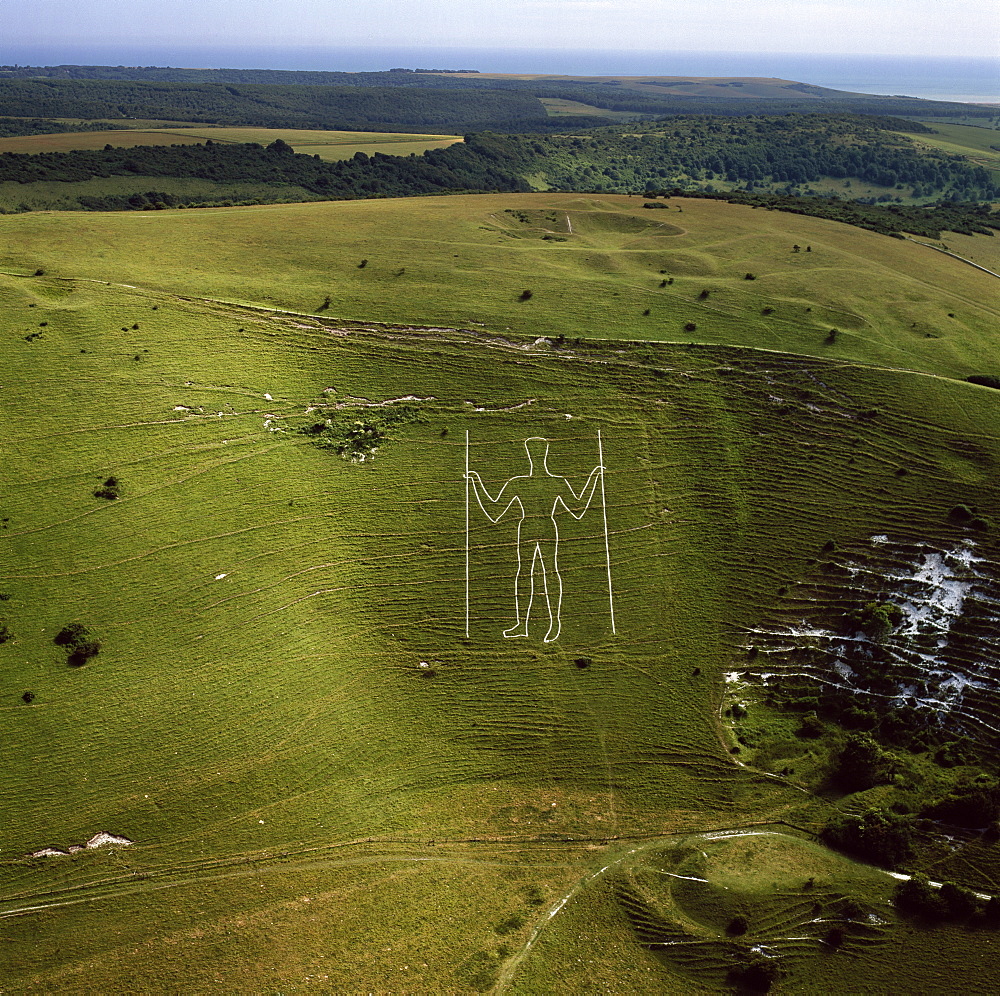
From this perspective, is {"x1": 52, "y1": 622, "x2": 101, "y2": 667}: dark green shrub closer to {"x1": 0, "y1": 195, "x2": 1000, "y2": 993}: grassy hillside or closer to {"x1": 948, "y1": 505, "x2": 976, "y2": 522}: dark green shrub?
{"x1": 0, "y1": 195, "x2": 1000, "y2": 993}: grassy hillside


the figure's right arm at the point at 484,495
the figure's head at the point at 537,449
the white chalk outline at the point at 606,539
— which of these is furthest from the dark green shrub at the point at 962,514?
the figure's right arm at the point at 484,495

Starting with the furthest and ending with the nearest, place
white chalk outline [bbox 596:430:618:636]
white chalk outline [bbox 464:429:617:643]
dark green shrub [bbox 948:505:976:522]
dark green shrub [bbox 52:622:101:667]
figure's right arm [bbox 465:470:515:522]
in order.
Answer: figure's right arm [bbox 465:470:515:522]
dark green shrub [bbox 948:505:976:522]
white chalk outline [bbox 596:430:618:636]
white chalk outline [bbox 464:429:617:643]
dark green shrub [bbox 52:622:101:667]

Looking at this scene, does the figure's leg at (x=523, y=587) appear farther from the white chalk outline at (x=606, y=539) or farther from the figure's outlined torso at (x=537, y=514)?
the white chalk outline at (x=606, y=539)

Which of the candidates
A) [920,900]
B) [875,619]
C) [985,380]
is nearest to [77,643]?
A: [920,900]

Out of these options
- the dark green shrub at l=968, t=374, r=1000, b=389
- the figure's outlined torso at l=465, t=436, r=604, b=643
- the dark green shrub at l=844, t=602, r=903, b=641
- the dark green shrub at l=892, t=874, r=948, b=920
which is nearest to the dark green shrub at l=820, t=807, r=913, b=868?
the dark green shrub at l=892, t=874, r=948, b=920

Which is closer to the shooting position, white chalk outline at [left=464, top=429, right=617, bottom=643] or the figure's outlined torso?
white chalk outline at [left=464, top=429, right=617, bottom=643]

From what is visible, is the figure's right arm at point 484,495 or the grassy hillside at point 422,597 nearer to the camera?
the grassy hillside at point 422,597

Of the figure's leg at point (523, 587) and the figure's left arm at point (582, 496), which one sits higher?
the figure's left arm at point (582, 496)
